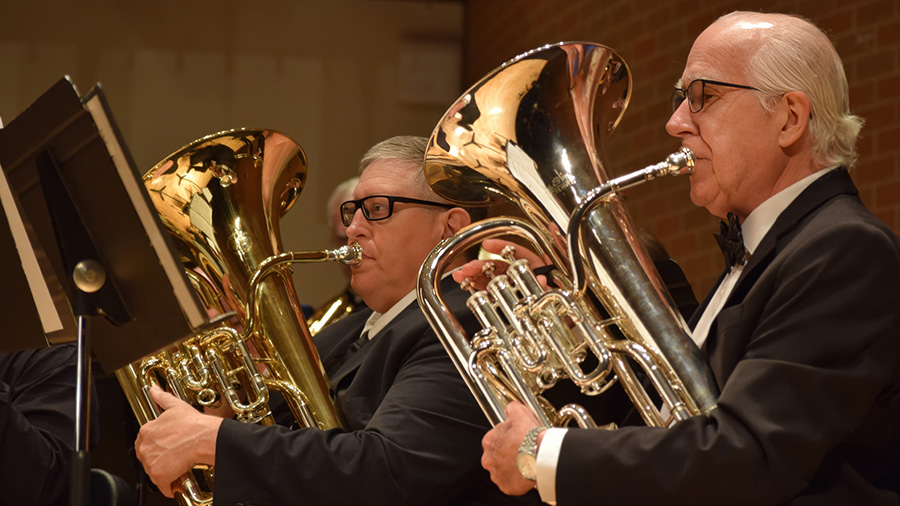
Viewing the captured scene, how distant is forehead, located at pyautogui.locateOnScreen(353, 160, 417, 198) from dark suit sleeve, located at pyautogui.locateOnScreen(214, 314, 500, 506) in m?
0.64

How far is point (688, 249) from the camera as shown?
441 cm

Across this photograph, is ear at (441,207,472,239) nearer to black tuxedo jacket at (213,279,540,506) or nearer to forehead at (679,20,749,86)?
black tuxedo jacket at (213,279,540,506)

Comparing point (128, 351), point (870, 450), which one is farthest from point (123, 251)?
point (870, 450)

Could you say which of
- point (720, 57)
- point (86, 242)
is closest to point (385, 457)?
point (86, 242)

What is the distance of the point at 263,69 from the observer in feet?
19.5

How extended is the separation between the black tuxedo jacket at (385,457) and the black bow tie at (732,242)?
2.08ft

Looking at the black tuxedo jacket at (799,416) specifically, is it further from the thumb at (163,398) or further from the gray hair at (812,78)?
the thumb at (163,398)

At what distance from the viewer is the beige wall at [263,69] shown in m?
5.67

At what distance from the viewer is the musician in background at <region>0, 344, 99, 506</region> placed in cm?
266

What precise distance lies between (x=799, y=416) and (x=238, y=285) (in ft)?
5.09

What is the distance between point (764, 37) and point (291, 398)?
130 cm

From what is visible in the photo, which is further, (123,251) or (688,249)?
(688,249)

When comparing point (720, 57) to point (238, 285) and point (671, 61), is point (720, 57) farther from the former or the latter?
point (671, 61)

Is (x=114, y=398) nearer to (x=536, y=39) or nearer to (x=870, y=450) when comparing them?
(x=870, y=450)
